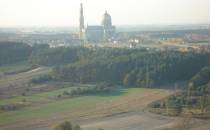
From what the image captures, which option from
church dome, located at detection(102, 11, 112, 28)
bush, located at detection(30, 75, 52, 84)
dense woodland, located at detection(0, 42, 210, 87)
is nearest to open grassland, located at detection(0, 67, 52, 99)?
bush, located at detection(30, 75, 52, 84)

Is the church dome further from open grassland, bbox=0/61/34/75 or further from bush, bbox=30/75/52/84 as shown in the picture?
bush, bbox=30/75/52/84

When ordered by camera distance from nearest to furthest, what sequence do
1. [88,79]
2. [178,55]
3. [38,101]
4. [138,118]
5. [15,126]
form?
[15,126]
[138,118]
[38,101]
[88,79]
[178,55]

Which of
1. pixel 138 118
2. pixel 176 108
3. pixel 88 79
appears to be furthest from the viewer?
pixel 88 79

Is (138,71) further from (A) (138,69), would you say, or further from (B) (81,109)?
(B) (81,109)

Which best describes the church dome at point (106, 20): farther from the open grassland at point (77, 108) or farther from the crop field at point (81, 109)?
the open grassland at point (77, 108)

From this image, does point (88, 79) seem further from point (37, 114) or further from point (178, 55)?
point (37, 114)

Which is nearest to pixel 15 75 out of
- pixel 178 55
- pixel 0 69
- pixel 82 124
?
pixel 0 69

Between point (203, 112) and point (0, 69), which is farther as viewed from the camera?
point (0, 69)
